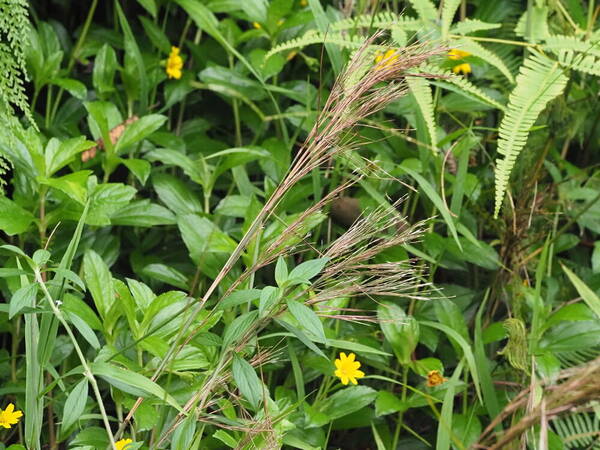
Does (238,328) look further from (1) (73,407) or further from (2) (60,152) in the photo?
(2) (60,152)

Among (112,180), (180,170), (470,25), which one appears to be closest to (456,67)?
(470,25)

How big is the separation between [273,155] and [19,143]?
62cm

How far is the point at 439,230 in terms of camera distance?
2193 mm

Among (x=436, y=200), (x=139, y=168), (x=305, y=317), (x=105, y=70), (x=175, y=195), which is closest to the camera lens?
(x=305, y=317)

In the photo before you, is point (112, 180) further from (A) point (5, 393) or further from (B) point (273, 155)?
(A) point (5, 393)

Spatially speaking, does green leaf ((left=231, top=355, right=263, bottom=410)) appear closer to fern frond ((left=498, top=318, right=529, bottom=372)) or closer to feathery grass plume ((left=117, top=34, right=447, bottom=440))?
feathery grass plume ((left=117, top=34, right=447, bottom=440))

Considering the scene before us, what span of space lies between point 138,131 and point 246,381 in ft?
3.00

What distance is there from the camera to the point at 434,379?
5.86 feet

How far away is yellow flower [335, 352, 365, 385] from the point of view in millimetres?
1684

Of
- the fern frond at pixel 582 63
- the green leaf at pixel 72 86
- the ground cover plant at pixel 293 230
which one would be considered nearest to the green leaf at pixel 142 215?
the ground cover plant at pixel 293 230

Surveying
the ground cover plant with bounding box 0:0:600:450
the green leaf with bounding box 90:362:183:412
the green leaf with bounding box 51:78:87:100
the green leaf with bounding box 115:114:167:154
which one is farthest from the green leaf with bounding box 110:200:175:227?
the green leaf with bounding box 90:362:183:412

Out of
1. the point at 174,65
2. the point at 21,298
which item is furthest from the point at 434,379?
the point at 174,65

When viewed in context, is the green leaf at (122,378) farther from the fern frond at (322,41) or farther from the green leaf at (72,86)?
the green leaf at (72,86)

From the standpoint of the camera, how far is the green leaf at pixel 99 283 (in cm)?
162
